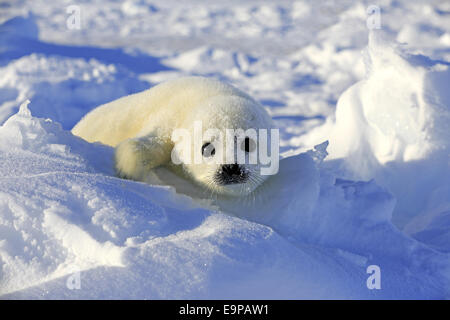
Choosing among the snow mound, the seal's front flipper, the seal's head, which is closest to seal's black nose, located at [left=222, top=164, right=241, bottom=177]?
the seal's head

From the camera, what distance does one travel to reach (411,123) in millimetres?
4477

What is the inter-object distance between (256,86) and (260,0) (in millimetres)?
18839

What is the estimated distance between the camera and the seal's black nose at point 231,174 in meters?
3.18

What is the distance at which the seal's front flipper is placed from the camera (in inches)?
131

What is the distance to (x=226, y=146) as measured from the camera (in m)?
3.28

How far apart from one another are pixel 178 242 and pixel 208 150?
4.25ft

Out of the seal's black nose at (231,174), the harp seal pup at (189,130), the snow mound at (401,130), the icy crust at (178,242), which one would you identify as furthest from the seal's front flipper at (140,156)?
the snow mound at (401,130)

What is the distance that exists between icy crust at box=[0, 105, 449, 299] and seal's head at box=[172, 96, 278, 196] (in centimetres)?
23

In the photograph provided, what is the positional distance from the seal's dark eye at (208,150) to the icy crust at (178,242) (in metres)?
0.45

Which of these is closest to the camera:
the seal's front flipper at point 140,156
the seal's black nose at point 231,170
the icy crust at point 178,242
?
the icy crust at point 178,242

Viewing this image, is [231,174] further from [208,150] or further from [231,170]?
[208,150]

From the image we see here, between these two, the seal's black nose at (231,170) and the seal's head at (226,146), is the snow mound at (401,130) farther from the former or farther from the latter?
the seal's black nose at (231,170)

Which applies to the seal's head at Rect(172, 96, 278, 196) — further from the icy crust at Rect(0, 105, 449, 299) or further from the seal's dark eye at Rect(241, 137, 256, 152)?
the icy crust at Rect(0, 105, 449, 299)
